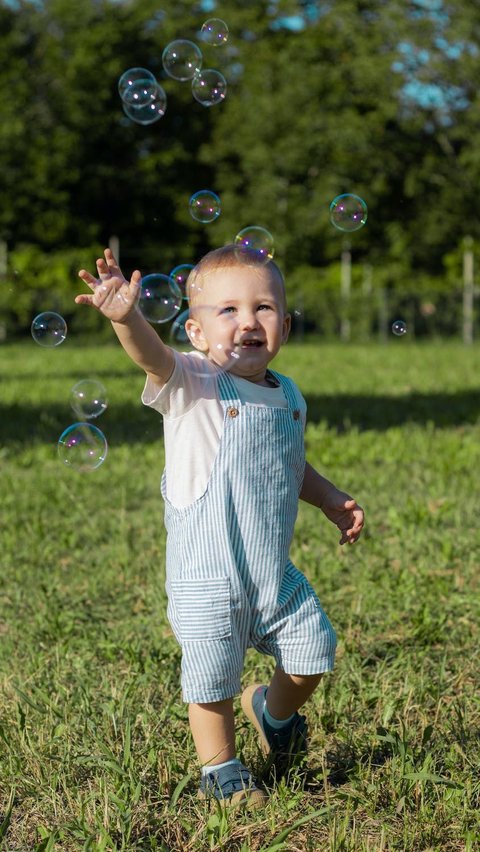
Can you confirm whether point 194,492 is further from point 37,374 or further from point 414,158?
point 414,158

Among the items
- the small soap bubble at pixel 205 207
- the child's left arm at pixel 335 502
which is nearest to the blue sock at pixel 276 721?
the child's left arm at pixel 335 502

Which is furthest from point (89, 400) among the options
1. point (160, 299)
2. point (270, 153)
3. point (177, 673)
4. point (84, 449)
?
point (270, 153)

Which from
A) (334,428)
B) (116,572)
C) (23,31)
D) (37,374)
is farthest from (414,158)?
(116,572)

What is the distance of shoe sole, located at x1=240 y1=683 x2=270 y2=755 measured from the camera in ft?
9.61

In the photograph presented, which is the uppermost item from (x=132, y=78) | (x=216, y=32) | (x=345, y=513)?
(x=216, y=32)

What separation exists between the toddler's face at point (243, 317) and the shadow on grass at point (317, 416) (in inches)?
204

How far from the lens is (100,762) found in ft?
8.96

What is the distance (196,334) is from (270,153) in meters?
31.5

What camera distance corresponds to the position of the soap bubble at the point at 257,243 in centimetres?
290

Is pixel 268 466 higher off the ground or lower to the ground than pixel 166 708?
higher

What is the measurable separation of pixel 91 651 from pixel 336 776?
1.14 m

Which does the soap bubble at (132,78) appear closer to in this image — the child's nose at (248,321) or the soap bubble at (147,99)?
the soap bubble at (147,99)

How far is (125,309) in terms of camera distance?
96.9 inches

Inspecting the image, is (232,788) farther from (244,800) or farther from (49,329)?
(49,329)
